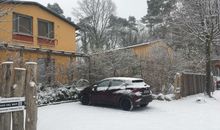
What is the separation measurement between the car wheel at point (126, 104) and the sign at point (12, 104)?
8.13 meters

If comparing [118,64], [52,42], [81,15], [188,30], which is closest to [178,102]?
[118,64]

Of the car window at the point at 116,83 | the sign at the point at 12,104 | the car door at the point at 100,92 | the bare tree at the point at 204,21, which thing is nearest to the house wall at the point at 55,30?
the car door at the point at 100,92

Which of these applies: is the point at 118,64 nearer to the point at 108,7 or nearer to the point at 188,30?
the point at 188,30

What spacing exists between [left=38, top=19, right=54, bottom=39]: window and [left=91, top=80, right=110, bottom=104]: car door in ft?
33.0

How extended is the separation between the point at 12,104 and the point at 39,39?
18.0 m

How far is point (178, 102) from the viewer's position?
57.2 feet

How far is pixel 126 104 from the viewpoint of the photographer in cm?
1463

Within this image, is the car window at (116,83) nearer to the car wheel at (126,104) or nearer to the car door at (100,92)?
the car door at (100,92)

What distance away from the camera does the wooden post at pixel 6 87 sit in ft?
21.4

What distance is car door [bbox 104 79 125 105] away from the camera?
49.4 ft

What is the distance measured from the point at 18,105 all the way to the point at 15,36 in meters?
16.4

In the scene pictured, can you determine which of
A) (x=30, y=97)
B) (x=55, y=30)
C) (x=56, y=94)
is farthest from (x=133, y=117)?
(x=55, y=30)

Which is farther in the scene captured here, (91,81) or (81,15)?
(81,15)

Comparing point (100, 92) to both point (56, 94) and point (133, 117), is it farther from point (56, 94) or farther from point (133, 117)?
point (133, 117)
